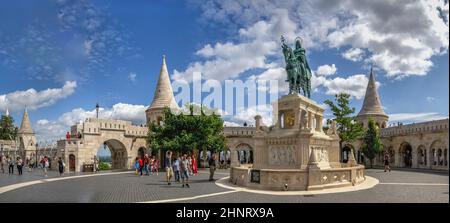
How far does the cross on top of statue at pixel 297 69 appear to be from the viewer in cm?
1719

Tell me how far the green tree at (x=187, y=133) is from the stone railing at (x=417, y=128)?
739 inches

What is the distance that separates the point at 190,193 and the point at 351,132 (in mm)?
22878

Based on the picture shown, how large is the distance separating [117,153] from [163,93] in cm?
790

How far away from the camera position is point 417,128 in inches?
1297

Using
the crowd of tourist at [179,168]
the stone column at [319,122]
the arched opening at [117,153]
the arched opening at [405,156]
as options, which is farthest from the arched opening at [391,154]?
the arched opening at [117,153]

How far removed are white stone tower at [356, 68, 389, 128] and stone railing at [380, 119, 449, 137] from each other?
159 inches

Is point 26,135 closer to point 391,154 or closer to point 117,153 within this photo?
point 117,153

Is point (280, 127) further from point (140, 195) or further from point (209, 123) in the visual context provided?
point (209, 123)

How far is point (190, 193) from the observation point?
1184 cm

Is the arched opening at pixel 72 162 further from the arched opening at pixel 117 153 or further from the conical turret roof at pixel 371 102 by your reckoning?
the conical turret roof at pixel 371 102

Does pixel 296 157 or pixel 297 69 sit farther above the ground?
pixel 297 69

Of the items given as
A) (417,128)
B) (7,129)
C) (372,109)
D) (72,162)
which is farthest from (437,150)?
(7,129)

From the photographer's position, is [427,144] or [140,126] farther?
[140,126]
